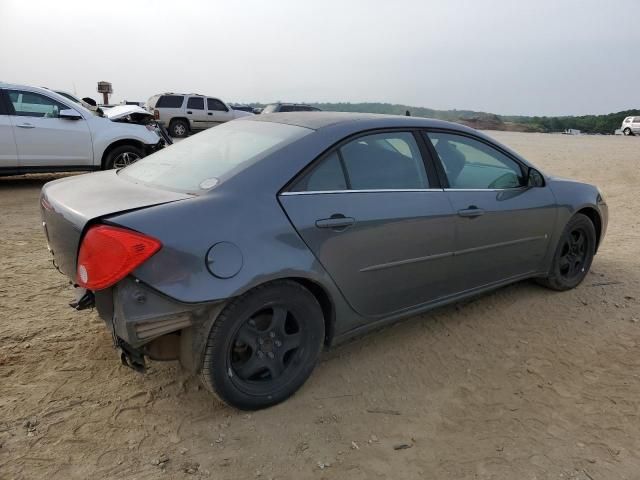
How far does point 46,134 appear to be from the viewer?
8227 millimetres

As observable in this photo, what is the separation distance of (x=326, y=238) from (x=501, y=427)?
132cm

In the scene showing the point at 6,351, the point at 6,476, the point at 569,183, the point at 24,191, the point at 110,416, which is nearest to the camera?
the point at 6,476

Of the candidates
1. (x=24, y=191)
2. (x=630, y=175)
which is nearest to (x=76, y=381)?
(x=24, y=191)

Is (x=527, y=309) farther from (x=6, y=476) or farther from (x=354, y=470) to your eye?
(x=6, y=476)

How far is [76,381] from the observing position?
2885 millimetres

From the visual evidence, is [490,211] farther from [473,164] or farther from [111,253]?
[111,253]

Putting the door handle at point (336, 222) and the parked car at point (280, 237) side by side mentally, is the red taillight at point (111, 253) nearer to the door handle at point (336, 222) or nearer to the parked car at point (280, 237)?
the parked car at point (280, 237)

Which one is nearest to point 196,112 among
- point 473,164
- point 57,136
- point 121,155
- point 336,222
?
point 121,155

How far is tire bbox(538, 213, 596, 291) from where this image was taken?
4.34 m

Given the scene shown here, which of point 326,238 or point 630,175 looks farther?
point 630,175

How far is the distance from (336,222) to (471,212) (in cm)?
115

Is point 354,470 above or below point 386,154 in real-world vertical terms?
below

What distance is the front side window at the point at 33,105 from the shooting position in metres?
7.98

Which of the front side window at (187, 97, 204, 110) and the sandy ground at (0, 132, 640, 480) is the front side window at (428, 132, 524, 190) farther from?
the front side window at (187, 97, 204, 110)
